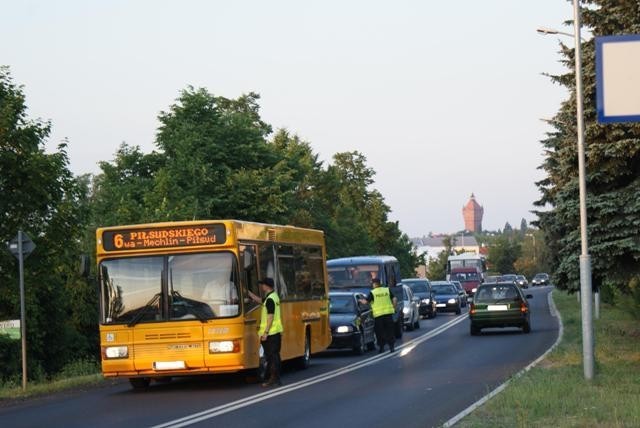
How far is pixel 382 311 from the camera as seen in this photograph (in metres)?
29.6

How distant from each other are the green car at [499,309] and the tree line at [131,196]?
1198cm

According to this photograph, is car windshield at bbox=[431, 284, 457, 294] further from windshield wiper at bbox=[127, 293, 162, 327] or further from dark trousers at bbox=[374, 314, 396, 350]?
windshield wiper at bbox=[127, 293, 162, 327]

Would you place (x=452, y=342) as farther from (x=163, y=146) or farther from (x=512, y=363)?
(x=163, y=146)

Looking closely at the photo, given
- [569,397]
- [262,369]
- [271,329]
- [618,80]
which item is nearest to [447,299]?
[262,369]

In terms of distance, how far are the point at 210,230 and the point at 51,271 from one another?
12.7 m

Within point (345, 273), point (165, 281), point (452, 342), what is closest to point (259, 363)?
point (165, 281)

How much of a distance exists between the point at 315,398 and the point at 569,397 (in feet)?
13.2

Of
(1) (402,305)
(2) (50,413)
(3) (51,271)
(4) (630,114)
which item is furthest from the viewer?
(1) (402,305)

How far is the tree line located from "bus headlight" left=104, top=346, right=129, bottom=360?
36.3 feet

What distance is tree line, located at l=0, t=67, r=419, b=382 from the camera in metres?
32.0

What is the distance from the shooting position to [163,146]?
68250 millimetres

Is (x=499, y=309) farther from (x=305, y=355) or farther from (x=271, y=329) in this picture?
(x=271, y=329)

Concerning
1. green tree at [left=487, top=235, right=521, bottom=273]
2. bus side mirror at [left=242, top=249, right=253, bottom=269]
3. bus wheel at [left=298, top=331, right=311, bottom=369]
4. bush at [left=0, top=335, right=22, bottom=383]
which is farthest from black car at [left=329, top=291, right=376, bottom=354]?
green tree at [left=487, top=235, right=521, bottom=273]

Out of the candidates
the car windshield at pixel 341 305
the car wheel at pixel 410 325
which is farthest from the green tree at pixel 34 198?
the car wheel at pixel 410 325
